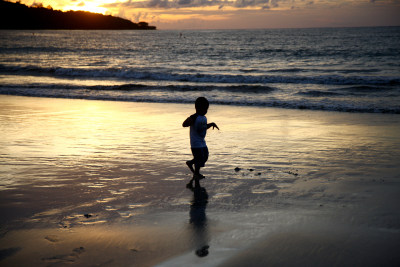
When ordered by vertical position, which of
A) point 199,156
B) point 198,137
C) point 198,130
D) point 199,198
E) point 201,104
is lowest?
point 199,198

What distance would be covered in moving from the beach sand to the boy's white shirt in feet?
1.80

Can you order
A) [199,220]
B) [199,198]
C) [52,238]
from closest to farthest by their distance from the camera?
[52,238], [199,220], [199,198]

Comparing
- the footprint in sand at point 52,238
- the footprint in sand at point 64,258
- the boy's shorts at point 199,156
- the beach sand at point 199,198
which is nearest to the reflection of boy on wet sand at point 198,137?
the boy's shorts at point 199,156

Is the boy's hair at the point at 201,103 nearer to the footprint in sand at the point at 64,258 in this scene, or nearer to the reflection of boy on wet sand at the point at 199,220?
the reflection of boy on wet sand at the point at 199,220

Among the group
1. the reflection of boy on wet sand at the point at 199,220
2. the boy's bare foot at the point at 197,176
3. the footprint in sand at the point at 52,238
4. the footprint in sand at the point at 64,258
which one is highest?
the boy's bare foot at the point at 197,176

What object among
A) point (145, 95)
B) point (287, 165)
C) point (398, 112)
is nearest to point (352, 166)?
point (287, 165)

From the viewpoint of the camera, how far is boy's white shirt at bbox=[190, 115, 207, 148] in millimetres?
5723

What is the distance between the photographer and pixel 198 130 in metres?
5.77

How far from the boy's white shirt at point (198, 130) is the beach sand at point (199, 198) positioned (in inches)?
21.6

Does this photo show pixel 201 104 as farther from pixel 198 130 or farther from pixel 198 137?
pixel 198 137

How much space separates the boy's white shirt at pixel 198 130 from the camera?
5723mm

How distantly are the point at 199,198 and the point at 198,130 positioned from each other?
110 cm

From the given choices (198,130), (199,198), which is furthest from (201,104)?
(199,198)

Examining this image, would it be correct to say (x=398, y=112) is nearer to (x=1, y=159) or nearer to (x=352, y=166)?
(x=352, y=166)
